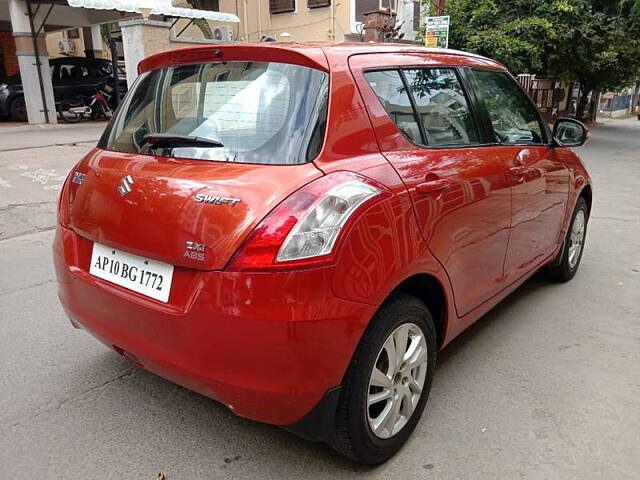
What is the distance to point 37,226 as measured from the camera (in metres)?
5.98

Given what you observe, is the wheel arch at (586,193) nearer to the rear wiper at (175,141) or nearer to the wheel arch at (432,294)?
the wheel arch at (432,294)

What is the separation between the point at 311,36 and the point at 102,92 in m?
7.36

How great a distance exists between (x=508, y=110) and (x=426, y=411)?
197 cm

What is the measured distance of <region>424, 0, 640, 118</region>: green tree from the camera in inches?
522

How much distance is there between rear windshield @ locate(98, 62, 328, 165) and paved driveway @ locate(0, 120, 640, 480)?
128 cm

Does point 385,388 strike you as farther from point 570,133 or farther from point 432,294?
point 570,133

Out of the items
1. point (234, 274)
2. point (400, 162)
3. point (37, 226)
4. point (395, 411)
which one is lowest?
point (37, 226)

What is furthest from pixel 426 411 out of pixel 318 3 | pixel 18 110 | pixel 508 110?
pixel 318 3

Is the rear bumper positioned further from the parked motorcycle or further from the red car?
the parked motorcycle

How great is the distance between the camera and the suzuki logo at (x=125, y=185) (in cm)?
220

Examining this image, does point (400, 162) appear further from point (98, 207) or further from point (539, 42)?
point (539, 42)

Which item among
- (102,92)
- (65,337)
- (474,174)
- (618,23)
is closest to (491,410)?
(474,174)

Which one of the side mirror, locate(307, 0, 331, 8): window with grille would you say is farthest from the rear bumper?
locate(307, 0, 331, 8): window with grille

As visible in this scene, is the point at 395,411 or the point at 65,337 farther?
the point at 65,337
